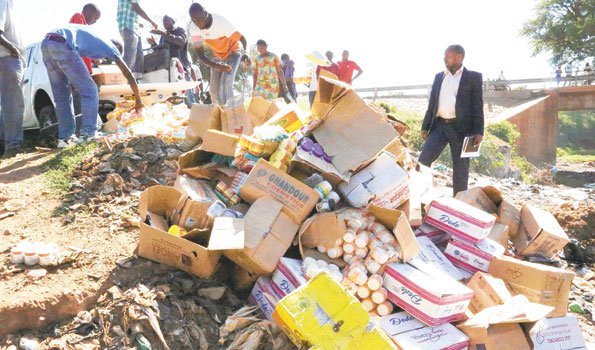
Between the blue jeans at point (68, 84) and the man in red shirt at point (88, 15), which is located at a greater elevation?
the man in red shirt at point (88, 15)

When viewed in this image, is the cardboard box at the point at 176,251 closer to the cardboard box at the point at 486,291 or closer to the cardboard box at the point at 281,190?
the cardboard box at the point at 281,190

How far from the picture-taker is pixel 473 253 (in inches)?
124

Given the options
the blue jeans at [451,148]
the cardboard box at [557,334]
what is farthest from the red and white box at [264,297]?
the blue jeans at [451,148]

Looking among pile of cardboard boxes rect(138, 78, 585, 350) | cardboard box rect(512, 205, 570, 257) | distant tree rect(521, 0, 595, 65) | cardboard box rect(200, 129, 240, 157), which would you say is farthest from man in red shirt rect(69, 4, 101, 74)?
distant tree rect(521, 0, 595, 65)

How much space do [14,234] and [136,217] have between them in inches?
33.8

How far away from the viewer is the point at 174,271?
2.74 m

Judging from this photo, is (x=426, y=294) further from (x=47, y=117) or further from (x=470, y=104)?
(x=47, y=117)

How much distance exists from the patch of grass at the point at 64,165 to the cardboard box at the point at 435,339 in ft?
10.3

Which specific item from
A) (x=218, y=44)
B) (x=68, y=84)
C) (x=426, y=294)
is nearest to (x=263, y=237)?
(x=426, y=294)

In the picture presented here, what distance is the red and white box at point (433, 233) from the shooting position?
11.1 feet

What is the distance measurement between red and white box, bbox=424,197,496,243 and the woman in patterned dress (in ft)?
14.4

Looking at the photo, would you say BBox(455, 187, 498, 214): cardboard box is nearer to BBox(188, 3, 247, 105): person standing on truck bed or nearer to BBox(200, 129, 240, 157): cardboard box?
BBox(200, 129, 240, 157): cardboard box

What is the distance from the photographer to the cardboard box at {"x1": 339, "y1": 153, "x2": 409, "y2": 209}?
312 centimetres

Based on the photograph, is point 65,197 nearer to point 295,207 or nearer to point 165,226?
point 165,226
